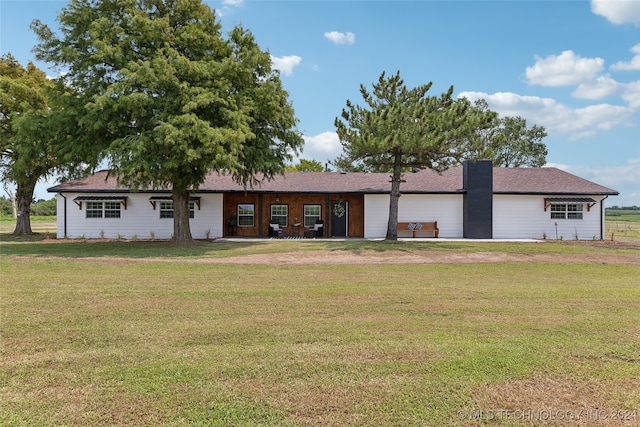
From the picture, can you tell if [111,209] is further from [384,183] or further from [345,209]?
[384,183]

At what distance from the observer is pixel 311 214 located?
73.4 ft

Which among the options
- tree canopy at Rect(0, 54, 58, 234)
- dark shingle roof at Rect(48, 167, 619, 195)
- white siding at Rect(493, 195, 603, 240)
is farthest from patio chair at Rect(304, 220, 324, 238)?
tree canopy at Rect(0, 54, 58, 234)

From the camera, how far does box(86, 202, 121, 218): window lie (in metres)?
21.3

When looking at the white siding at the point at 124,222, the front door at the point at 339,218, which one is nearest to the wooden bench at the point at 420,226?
the front door at the point at 339,218

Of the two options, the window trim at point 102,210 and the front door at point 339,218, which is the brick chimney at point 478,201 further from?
the window trim at point 102,210

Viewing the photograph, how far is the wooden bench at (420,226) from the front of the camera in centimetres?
2192

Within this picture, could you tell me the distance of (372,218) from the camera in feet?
72.6

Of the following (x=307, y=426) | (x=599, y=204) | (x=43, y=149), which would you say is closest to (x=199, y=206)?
(x=43, y=149)

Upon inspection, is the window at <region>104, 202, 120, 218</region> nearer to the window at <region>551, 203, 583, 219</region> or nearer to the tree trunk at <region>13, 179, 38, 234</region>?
the tree trunk at <region>13, 179, 38, 234</region>

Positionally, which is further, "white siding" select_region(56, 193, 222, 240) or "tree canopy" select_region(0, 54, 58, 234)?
"white siding" select_region(56, 193, 222, 240)

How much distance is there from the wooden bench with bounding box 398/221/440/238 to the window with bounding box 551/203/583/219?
21.3ft

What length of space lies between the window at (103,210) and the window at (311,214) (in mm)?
10007

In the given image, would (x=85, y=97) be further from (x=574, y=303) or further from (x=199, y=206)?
(x=574, y=303)

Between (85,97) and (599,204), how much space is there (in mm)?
25753
